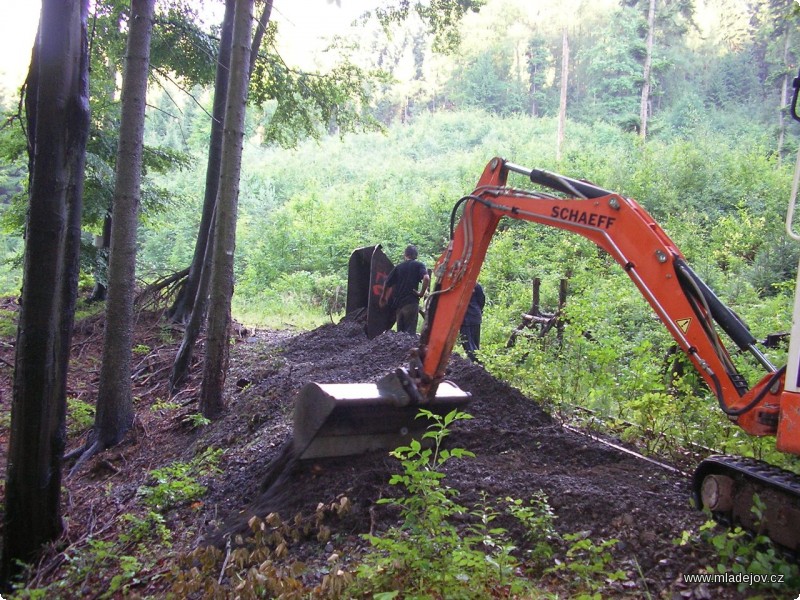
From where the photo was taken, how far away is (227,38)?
11.9 metres

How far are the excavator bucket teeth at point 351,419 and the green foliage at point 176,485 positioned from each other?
113cm

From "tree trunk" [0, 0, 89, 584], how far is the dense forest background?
201 inches

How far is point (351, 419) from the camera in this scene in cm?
531

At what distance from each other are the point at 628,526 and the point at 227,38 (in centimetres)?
1101

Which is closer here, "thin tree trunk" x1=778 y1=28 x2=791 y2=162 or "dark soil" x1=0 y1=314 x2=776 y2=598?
"dark soil" x1=0 y1=314 x2=776 y2=598

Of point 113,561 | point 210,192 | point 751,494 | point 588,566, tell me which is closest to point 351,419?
point 113,561

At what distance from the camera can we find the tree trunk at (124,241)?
768cm

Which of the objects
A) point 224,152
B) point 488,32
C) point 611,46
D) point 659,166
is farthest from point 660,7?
point 224,152

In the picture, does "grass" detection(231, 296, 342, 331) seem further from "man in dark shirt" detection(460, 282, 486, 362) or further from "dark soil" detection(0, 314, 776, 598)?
"dark soil" detection(0, 314, 776, 598)

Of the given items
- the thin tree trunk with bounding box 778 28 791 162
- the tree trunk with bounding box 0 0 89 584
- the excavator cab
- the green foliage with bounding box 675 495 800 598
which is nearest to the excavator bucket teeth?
the excavator cab

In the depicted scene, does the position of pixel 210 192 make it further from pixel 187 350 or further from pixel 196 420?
pixel 196 420

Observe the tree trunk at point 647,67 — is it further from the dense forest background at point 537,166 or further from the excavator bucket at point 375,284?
the excavator bucket at point 375,284

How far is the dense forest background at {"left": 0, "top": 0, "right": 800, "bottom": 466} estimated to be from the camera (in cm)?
913

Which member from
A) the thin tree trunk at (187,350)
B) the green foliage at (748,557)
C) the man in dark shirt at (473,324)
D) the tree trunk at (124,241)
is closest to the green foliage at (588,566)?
the green foliage at (748,557)
